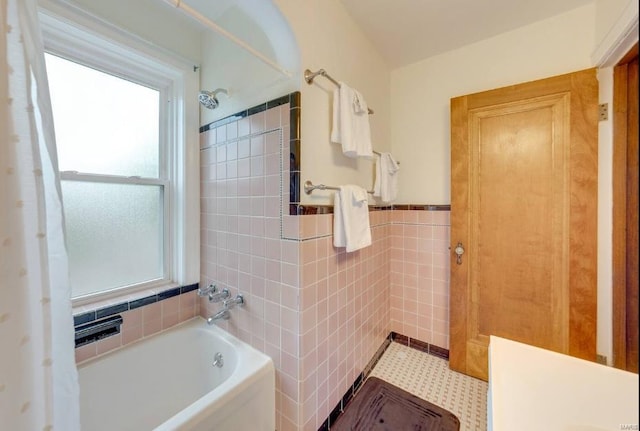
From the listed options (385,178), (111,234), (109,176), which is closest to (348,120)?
(385,178)

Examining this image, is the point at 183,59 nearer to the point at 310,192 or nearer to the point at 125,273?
the point at 310,192

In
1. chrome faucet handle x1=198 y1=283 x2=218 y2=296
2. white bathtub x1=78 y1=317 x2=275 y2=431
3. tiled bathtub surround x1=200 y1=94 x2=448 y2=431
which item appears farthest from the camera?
chrome faucet handle x1=198 y1=283 x2=218 y2=296

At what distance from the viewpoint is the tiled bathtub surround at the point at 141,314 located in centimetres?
125

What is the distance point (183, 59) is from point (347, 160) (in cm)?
122

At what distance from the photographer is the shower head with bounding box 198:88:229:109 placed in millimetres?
1507

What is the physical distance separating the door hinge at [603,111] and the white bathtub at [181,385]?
2.17m

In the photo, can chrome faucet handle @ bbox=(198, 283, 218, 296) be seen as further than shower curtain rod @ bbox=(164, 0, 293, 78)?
Yes

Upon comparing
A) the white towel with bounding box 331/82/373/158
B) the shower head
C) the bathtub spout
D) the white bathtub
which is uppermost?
the shower head

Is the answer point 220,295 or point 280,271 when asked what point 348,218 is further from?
point 220,295

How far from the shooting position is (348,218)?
1.35 metres

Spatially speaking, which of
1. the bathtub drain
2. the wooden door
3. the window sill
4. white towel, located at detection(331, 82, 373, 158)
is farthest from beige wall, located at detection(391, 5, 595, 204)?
the window sill

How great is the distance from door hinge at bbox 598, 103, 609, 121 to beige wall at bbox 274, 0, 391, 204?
1.26 meters

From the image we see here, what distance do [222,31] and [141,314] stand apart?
5.01 feet

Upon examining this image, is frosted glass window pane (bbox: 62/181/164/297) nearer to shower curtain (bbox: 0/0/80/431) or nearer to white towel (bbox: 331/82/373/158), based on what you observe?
shower curtain (bbox: 0/0/80/431)
